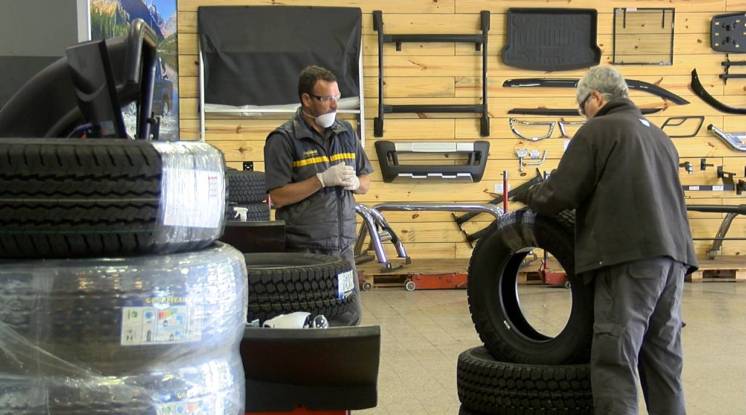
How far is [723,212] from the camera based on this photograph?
842 cm

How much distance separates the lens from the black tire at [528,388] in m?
2.94

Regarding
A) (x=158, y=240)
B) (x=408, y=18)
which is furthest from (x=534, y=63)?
(x=158, y=240)

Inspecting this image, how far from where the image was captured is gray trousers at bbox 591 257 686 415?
301 cm

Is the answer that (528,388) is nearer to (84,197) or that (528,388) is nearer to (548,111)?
(84,197)

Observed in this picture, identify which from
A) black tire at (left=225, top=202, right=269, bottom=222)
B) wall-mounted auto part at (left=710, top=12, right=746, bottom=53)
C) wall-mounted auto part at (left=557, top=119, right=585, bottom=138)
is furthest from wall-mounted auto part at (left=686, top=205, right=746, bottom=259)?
black tire at (left=225, top=202, right=269, bottom=222)

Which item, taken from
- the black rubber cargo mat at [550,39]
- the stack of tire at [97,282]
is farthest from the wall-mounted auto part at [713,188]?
Result: the stack of tire at [97,282]

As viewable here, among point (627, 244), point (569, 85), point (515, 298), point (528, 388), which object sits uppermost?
point (569, 85)

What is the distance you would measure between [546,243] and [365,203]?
526 cm

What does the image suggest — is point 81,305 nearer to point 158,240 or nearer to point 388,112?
point 158,240

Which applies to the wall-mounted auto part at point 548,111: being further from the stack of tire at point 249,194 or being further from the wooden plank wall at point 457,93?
the stack of tire at point 249,194

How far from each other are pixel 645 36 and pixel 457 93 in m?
1.97

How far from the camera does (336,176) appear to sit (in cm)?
354

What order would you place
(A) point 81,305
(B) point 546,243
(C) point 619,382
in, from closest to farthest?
1. (A) point 81,305
2. (C) point 619,382
3. (B) point 546,243

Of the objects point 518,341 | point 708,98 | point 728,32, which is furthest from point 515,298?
point 728,32
